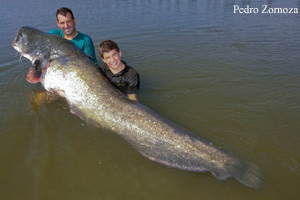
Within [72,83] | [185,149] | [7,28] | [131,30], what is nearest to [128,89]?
[72,83]

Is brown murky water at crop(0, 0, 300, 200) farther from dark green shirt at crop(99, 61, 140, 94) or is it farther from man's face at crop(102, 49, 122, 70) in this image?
man's face at crop(102, 49, 122, 70)

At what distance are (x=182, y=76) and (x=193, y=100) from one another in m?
1.32

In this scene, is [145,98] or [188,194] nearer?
[188,194]

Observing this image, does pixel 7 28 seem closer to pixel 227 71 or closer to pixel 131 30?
pixel 131 30

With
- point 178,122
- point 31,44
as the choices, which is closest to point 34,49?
point 31,44

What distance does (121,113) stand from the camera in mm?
3205

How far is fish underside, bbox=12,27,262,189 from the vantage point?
103 inches

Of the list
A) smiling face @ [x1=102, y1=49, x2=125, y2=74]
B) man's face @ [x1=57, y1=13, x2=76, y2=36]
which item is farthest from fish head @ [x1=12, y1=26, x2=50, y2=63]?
smiling face @ [x1=102, y1=49, x2=125, y2=74]

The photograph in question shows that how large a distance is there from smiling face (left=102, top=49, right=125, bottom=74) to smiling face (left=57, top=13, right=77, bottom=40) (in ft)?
5.00

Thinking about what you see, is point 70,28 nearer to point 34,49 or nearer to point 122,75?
point 34,49

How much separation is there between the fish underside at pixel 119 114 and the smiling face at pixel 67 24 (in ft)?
2.35

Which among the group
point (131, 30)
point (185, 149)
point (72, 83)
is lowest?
point (185, 149)

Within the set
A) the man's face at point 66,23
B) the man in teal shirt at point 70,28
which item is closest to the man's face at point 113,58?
the man in teal shirt at point 70,28

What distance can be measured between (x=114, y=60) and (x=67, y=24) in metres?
1.73
